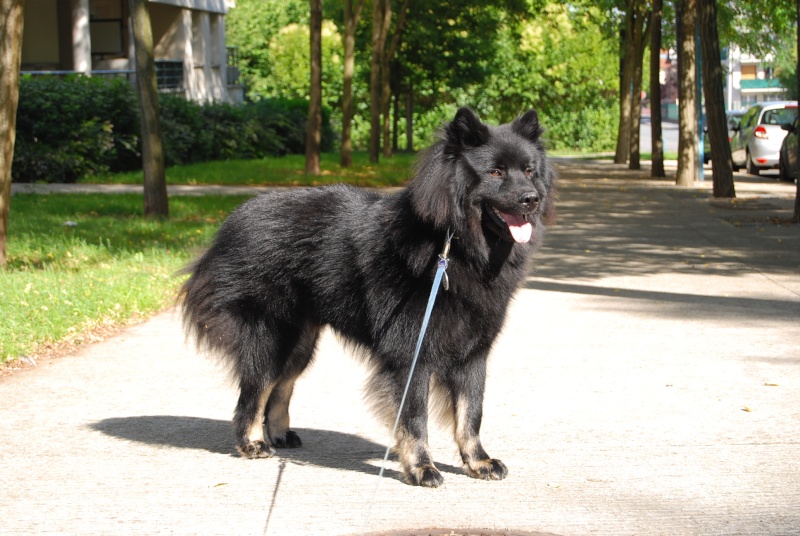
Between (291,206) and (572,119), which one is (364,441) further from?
(572,119)

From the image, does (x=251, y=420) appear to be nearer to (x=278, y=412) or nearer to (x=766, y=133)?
(x=278, y=412)

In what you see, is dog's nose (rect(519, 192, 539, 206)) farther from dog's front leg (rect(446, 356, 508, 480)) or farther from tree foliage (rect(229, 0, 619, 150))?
tree foliage (rect(229, 0, 619, 150))

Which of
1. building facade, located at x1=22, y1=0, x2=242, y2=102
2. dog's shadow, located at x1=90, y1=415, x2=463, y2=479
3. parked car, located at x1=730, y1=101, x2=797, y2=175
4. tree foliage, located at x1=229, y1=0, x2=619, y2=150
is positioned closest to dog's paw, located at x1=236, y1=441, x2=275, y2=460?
dog's shadow, located at x1=90, y1=415, x2=463, y2=479

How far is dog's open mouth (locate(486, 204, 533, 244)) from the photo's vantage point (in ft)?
15.2

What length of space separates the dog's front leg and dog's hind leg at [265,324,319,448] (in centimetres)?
91

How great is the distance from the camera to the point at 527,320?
9211 millimetres

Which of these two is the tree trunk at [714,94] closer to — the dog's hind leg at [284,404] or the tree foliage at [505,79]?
the dog's hind leg at [284,404]

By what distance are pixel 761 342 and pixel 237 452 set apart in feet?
14.8

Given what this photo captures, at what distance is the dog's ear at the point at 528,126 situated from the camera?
16.0ft

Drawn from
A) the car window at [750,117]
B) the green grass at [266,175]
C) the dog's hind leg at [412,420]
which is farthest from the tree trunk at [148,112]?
the car window at [750,117]

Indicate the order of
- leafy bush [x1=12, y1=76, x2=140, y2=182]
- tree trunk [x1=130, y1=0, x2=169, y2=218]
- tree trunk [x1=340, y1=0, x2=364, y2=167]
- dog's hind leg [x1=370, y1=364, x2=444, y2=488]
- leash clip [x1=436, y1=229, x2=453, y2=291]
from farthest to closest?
1. tree trunk [x1=340, y1=0, x2=364, y2=167]
2. leafy bush [x1=12, y1=76, x2=140, y2=182]
3. tree trunk [x1=130, y1=0, x2=169, y2=218]
4. dog's hind leg [x1=370, y1=364, x2=444, y2=488]
5. leash clip [x1=436, y1=229, x2=453, y2=291]

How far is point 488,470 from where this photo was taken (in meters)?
4.97

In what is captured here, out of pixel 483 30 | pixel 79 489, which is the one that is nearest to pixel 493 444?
pixel 79 489

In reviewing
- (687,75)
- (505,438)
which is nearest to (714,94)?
(687,75)
